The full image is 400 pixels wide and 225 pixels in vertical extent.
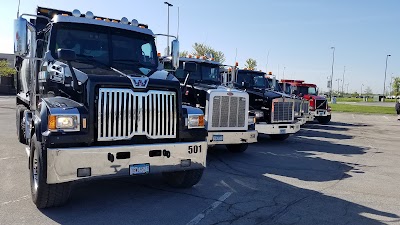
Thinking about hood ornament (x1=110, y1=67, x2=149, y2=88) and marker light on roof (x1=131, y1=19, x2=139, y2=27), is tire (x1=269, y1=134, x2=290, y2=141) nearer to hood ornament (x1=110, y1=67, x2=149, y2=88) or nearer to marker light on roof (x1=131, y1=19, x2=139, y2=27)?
marker light on roof (x1=131, y1=19, x2=139, y2=27)

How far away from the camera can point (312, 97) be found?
72.4 feet

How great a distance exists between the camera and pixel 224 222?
16.3ft

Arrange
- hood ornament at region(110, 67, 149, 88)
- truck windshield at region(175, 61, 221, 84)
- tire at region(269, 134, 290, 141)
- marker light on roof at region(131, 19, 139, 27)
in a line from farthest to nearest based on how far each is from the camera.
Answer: tire at region(269, 134, 290, 141) < truck windshield at region(175, 61, 221, 84) < marker light on roof at region(131, 19, 139, 27) < hood ornament at region(110, 67, 149, 88)

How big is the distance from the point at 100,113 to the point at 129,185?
207cm

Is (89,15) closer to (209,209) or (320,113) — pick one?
(209,209)

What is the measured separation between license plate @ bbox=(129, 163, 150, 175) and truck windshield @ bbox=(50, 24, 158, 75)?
1.56 metres

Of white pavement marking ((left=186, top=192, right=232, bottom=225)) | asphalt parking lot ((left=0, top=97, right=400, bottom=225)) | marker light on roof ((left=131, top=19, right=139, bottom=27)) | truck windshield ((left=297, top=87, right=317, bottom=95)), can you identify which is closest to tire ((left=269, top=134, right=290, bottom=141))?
asphalt parking lot ((left=0, top=97, right=400, bottom=225))

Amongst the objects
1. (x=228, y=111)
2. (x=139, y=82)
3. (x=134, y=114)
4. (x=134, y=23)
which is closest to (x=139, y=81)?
(x=139, y=82)

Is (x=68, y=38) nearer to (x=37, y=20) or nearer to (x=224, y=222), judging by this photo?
(x=37, y=20)

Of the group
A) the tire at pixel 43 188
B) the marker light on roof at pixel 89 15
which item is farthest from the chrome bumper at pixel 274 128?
the tire at pixel 43 188

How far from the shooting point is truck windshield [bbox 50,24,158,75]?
6.28 metres

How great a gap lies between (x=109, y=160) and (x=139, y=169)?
459 millimetres

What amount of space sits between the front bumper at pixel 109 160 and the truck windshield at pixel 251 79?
810 centimetres

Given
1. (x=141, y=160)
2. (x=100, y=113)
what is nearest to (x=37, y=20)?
(x=100, y=113)
